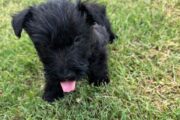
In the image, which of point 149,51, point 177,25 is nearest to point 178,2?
point 177,25

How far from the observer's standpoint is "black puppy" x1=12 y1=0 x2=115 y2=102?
330 cm

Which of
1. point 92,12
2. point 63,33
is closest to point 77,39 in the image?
point 63,33

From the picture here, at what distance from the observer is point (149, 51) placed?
4625 mm

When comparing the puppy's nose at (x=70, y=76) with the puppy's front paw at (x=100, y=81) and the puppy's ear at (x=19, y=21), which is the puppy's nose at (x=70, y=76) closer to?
the puppy's ear at (x=19, y=21)

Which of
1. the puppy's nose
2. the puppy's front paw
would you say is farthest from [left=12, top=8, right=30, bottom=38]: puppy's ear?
the puppy's front paw

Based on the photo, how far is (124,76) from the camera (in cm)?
428

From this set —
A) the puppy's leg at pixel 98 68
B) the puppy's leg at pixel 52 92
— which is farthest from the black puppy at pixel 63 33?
the puppy's leg at pixel 52 92

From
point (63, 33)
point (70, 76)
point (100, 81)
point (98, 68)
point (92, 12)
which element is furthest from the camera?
point (100, 81)

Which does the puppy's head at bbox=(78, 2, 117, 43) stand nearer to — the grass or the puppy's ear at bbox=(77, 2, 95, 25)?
the puppy's ear at bbox=(77, 2, 95, 25)

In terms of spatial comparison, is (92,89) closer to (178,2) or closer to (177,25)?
(177,25)

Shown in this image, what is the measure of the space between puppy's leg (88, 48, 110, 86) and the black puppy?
194mm

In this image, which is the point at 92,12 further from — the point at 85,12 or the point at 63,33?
the point at 63,33

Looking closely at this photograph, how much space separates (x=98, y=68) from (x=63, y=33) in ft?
3.03

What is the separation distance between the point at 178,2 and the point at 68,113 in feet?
7.65
